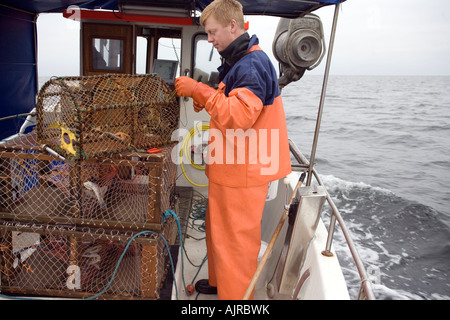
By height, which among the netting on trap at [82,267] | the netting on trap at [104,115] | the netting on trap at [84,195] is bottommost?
the netting on trap at [82,267]

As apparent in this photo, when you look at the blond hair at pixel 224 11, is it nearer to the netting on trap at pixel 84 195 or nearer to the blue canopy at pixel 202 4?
the netting on trap at pixel 84 195

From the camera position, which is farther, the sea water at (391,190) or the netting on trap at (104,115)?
the sea water at (391,190)

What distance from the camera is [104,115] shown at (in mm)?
2615

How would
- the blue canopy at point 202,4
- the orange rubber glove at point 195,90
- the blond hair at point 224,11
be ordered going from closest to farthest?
the blond hair at point 224,11, the orange rubber glove at point 195,90, the blue canopy at point 202,4

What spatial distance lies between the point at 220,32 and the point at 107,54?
3.64 meters

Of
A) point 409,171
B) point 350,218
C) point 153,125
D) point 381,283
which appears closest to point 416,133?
point 409,171

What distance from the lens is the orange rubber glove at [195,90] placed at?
224 cm

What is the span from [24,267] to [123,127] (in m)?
1.37

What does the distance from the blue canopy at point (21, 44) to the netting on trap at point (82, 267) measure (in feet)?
9.60

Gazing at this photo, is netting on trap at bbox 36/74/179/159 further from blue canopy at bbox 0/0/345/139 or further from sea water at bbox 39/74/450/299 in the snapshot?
sea water at bbox 39/74/450/299

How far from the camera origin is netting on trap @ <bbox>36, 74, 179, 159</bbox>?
7.39 feet

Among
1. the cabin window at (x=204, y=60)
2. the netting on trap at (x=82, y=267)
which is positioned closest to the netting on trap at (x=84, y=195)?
the netting on trap at (x=82, y=267)

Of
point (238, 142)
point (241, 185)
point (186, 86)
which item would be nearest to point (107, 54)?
point (186, 86)

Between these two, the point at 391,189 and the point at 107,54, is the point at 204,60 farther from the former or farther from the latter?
the point at 391,189
